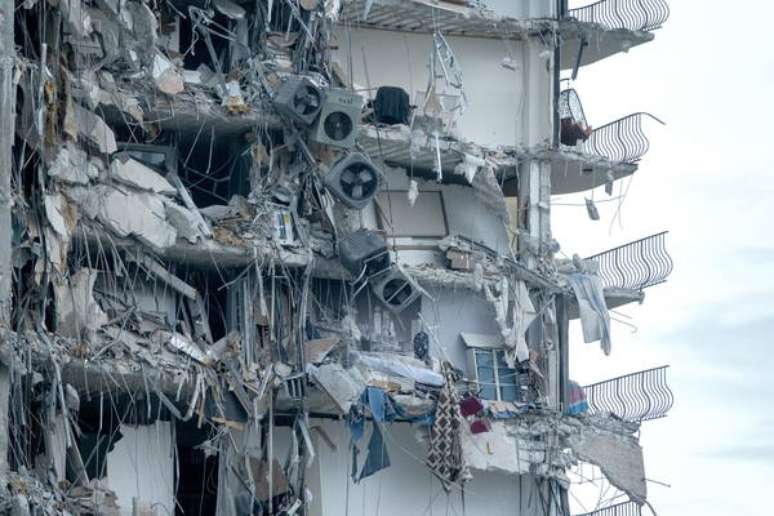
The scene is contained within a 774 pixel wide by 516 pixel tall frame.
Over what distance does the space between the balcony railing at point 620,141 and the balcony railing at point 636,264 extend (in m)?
1.55

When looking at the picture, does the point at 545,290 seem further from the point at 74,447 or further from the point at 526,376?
the point at 74,447

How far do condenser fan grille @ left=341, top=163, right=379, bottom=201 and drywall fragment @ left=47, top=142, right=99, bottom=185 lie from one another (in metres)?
4.34

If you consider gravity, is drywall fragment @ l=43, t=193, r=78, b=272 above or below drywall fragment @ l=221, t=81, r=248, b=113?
below

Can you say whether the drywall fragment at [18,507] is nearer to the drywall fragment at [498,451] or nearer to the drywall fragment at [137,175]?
the drywall fragment at [137,175]

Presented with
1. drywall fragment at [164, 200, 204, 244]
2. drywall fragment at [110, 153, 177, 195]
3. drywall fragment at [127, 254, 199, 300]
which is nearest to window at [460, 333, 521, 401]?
drywall fragment at [127, 254, 199, 300]

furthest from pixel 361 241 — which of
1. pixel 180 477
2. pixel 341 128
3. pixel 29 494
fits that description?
pixel 29 494

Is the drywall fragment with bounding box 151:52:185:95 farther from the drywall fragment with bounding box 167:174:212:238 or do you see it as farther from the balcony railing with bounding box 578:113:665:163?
the balcony railing with bounding box 578:113:665:163

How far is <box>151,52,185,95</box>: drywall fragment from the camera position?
148 ft

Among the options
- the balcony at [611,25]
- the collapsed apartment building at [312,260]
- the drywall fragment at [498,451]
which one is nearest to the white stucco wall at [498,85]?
the collapsed apartment building at [312,260]

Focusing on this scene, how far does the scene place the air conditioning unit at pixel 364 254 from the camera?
1799 inches

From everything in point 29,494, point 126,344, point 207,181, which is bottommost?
point 29,494

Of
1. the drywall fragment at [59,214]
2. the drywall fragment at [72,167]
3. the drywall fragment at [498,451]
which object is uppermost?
the drywall fragment at [72,167]

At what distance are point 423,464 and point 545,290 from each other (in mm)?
4200

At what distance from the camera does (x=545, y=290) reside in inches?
1923
